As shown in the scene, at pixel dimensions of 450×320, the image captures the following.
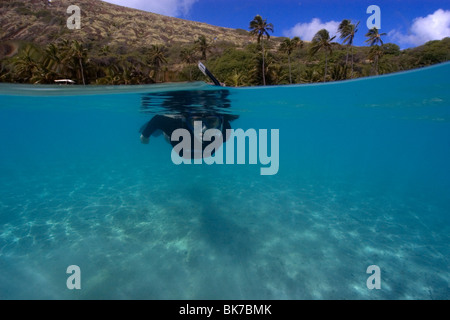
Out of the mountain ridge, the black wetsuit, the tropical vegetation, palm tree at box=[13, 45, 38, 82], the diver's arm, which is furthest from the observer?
the mountain ridge

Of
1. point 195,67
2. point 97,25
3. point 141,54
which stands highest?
point 97,25

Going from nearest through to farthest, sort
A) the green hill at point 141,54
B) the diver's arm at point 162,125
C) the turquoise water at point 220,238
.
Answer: the turquoise water at point 220,238
the diver's arm at point 162,125
the green hill at point 141,54

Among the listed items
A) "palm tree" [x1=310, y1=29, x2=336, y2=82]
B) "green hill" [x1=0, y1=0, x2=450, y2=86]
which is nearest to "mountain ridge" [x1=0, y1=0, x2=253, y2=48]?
"green hill" [x1=0, y1=0, x2=450, y2=86]

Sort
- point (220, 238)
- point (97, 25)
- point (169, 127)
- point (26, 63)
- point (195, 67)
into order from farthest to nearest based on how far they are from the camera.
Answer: point (97, 25) → point (195, 67) → point (26, 63) → point (169, 127) → point (220, 238)

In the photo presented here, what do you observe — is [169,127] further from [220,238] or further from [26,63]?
[26,63]

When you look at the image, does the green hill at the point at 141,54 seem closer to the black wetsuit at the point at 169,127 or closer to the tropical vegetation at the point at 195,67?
the tropical vegetation at the point at 195,67

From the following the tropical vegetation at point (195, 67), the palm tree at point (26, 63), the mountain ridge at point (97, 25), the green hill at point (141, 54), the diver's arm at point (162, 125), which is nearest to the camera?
the diver's arm at point (162, 125)

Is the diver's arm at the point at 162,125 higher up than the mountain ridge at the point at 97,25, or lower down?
lower down

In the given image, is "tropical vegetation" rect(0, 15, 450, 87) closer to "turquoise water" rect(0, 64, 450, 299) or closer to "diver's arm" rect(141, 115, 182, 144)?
"diver's arm" rect(141, 115, 182, 144)

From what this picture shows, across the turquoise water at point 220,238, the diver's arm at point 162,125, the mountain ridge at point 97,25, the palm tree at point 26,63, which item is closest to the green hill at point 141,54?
the palm tree at point 26,63

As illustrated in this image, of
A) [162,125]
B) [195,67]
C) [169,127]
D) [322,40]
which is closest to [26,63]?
[162,125]

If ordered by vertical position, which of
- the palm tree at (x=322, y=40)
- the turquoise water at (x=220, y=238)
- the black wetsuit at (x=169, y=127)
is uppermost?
the palm tree at (x=322, y=40)

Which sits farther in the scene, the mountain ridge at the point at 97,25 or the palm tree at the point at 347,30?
the mountain ridge at the point at 97,25

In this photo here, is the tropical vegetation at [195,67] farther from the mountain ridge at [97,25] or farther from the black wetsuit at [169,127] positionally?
the mountain ridge at [97,25]
